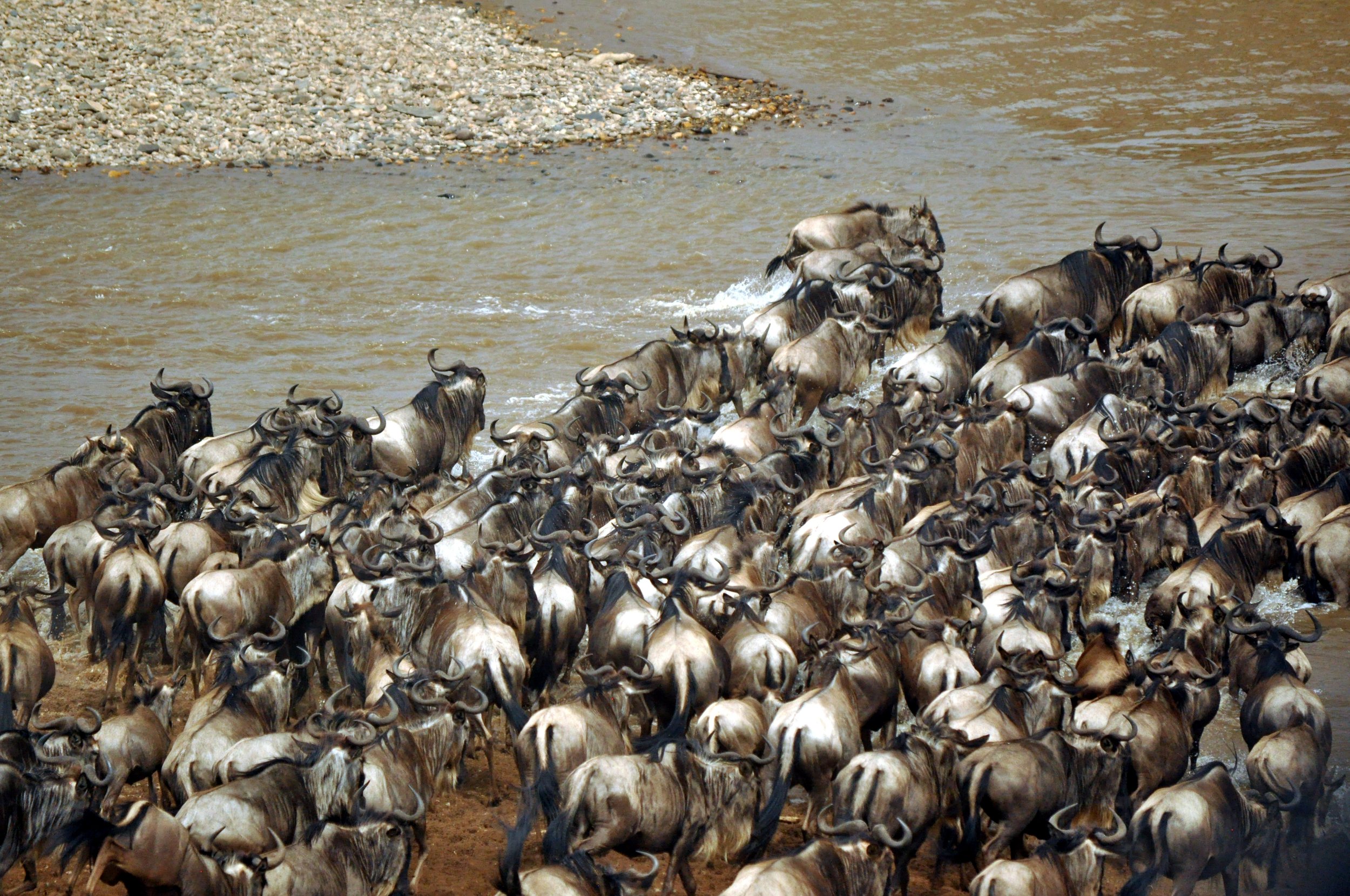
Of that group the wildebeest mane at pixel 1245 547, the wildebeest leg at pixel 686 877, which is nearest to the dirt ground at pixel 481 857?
the wildebeest leg at pixel 686 877

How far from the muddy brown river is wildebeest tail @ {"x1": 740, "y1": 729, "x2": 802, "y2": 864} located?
3171 mm

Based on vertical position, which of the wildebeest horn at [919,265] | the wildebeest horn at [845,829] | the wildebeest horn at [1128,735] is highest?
the wildebeest horn at [919,265]

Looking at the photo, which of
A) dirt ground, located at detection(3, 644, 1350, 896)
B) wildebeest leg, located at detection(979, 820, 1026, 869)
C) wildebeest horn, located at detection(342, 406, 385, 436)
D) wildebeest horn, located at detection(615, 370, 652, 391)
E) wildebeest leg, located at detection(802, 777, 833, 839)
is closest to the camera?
wildebeest leg, located at detection(979, 820, 1026, 869)

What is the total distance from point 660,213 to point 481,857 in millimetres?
12277

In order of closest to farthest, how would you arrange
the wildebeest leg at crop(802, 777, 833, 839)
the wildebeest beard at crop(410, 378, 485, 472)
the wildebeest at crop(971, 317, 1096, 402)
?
the wildebeest leg at crop(802, 777, 833, 839), the wildebeest beard at crop(410, 378, 485, 472), the wildebeest at crop(971, 317, 1096, 402)

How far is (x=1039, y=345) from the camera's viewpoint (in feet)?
36.3

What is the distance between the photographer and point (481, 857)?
6.42 metres

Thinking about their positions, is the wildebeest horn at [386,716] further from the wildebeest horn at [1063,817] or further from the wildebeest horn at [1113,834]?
the wildebeest horn at [1113,834]

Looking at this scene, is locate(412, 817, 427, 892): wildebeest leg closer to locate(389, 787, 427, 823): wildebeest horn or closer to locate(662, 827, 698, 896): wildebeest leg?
locate(389, 787, 427, 823): wildebeest horn

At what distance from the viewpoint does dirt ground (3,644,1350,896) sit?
20.0 ft

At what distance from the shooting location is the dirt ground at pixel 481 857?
6.09m

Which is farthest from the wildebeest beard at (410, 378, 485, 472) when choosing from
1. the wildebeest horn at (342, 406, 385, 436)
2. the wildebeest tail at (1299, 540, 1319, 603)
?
the wildebeest tail at (1299, 540, 1319, 603)

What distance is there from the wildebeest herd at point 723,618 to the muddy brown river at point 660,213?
1.26 metres

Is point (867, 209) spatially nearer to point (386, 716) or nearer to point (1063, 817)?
point (1063, 817)
